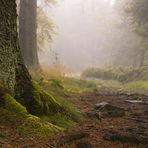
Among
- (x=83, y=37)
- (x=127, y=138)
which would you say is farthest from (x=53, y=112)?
(x=83, y=37)

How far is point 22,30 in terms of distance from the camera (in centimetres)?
1470

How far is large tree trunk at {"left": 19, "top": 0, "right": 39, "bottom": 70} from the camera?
14.3 m

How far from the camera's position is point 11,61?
5.26m

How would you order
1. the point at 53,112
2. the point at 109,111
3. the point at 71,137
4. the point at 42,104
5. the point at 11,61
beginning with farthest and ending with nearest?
the point at 109,111 < the point at 53,112 < the point at 42,104 < the point at 11,61 < the point at 71,137

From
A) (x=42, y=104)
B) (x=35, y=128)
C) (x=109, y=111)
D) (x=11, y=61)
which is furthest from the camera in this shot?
(x=109, y=111)

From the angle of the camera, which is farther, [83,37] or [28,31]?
[83,37]

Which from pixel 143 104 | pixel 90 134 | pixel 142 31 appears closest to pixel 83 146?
pixel 90 134

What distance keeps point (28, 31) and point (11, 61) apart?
967cm

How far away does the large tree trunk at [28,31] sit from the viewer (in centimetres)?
1431

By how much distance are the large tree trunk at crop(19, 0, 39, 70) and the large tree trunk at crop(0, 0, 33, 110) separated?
28.5 feet

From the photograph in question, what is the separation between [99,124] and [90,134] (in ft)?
3.43

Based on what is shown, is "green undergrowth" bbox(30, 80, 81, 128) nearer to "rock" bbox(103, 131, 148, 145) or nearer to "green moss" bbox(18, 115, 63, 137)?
"green moss" bbox(18, 115, 63, 137)

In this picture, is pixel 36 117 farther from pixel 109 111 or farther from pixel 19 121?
pixel 109 111

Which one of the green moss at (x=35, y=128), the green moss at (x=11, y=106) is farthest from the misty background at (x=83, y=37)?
the green moss at (x=35, y=128)
